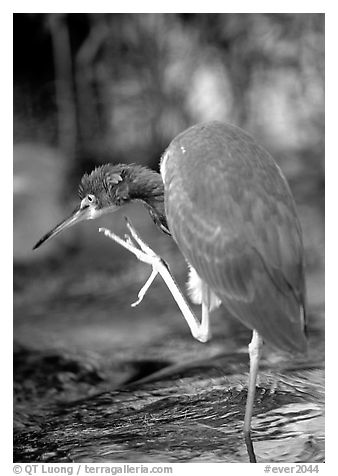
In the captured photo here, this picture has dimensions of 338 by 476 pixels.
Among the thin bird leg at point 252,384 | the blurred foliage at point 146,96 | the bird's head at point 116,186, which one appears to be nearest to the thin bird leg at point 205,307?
the thin bird leg at point 252,384

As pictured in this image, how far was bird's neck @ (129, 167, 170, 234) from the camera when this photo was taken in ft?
5.65

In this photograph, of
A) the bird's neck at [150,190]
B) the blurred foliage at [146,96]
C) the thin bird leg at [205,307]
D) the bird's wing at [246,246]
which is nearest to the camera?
the bird's wing at [246,246]

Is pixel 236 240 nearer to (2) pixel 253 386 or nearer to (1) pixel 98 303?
(2) pixel 253 386

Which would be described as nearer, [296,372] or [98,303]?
[296,372]

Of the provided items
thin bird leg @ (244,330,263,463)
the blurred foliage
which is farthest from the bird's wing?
the blurred foliage

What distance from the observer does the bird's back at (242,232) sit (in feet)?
4.84

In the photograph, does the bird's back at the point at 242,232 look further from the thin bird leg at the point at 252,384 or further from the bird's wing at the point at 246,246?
the thin bird leg at the point at 252,384

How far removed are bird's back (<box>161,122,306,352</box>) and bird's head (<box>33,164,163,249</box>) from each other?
15 centimetres

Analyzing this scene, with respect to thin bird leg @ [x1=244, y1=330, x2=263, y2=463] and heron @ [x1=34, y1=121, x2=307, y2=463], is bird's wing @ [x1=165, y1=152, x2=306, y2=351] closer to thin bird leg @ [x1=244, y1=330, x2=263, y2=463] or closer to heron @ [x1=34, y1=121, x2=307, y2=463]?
heron @ [x1=34, y1=121, x2=307, y2=463]
